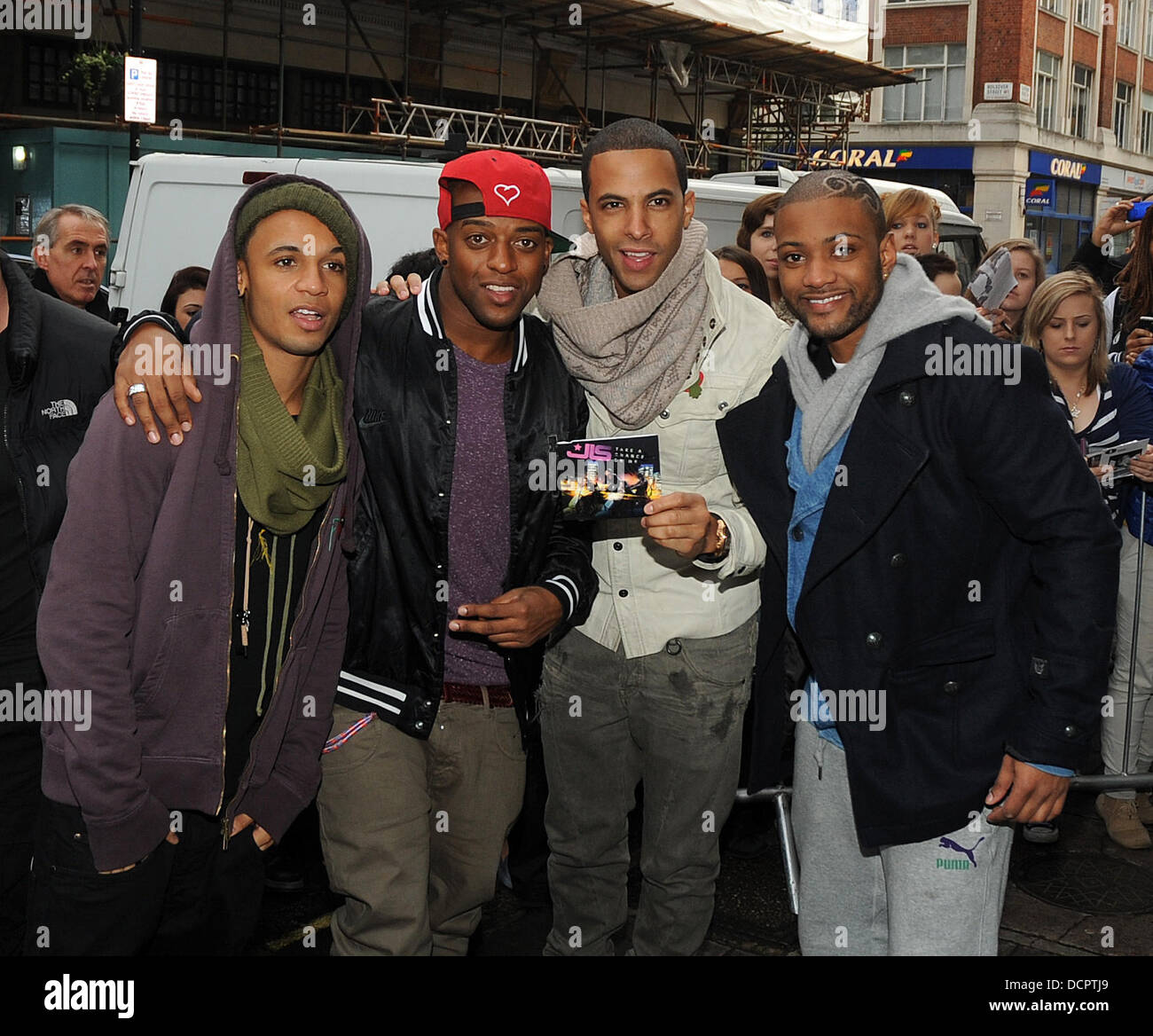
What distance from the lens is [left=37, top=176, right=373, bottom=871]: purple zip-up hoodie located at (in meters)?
2.74

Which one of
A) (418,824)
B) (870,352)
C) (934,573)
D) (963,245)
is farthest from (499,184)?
(963,245)

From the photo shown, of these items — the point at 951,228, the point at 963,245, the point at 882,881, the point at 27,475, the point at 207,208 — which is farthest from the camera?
the point at 963,245

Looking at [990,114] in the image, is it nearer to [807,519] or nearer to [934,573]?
[807,519]

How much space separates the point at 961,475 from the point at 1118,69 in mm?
45354

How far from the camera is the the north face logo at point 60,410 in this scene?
136 inches

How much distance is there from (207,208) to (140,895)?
24.1 ft

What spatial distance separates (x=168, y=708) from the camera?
294 cm

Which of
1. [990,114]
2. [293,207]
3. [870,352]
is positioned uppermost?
[990,114]

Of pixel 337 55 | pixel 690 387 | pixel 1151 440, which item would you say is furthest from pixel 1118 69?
pixel 690 387

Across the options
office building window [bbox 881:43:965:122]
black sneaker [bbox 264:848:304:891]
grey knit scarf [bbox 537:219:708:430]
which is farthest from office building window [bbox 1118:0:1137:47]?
black sneaker [bbox 264:848:304:891]

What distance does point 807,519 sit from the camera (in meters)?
3.08

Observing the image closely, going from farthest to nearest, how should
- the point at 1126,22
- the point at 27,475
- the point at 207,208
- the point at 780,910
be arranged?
the point at 1126,22 < the point at 207,208 < the point at 780,910 < the point at 27,475

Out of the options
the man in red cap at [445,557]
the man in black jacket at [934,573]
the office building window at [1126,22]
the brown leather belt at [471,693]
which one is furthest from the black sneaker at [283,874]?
the office building window at [1126,22]
